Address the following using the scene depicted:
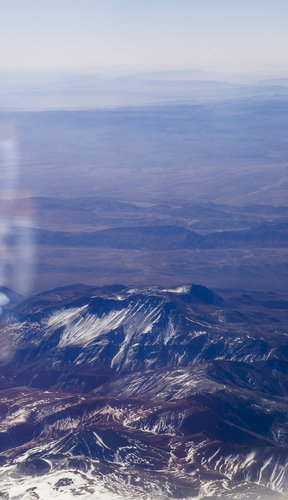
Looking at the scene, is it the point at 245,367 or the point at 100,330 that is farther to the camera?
the point at 100,330

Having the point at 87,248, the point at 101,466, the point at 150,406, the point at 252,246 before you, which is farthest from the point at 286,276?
the point at 101,466

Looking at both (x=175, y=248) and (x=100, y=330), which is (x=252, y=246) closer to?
(x=175, y=248)

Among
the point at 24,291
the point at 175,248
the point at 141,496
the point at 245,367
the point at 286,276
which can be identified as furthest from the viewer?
the point at 175,248

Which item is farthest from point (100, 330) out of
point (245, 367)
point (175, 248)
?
point (175, 248)

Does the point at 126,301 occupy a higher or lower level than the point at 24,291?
higher

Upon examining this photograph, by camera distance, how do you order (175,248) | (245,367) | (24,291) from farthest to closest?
(175,248)
(24,291)
(245,367)

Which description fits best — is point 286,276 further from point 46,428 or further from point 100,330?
point 46,428
